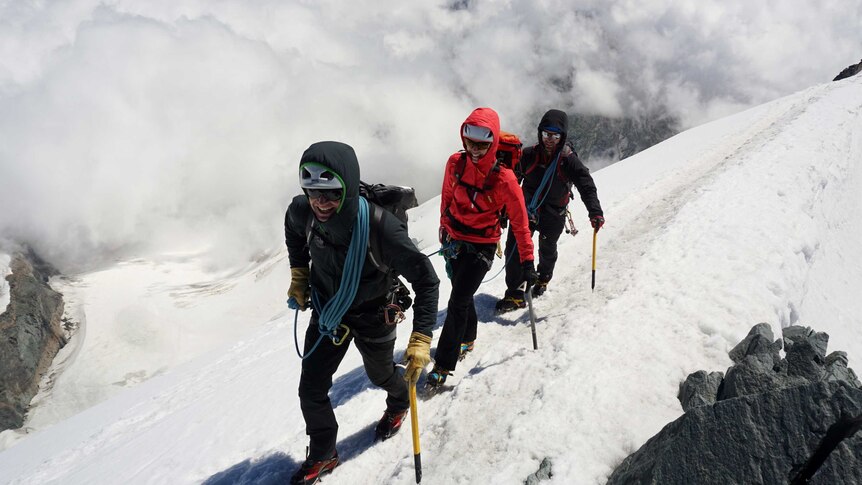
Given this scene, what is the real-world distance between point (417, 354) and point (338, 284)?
0.85 meters

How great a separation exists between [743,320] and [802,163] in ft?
23.8

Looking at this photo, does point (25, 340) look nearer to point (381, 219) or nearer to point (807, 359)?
point (381, 219)

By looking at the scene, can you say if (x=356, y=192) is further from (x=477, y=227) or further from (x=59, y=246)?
(x=59, y=246)

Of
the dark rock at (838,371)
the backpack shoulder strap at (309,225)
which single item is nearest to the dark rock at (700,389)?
the dark rock at (838,371)

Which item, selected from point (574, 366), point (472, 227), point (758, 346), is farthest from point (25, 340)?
point (758, 346)

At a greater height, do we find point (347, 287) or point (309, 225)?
point (309, 225)

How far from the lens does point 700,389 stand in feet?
10.8

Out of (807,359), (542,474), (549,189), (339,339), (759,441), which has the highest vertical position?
(549,189)

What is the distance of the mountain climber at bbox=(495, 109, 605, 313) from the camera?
20.6 ft

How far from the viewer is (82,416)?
8.94 metres

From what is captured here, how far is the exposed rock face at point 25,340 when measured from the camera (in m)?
66.0

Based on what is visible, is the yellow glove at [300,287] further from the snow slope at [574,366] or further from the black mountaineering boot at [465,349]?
the black mountaineering boot at [465,349]

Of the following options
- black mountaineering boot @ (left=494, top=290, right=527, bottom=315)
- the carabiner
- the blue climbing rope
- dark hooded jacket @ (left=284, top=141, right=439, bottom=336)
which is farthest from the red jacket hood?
black mountaineering boot @ (left=494, top=290, right=527, bottom=315)

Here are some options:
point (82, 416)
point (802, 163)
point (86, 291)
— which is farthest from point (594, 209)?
point (86, 291)
